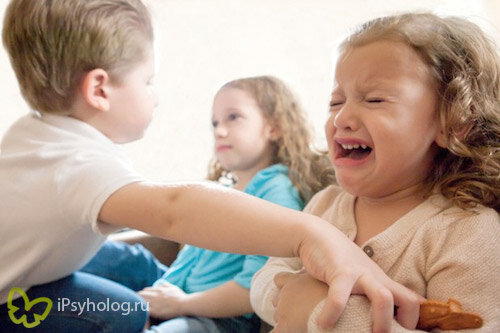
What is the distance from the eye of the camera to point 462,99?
816 mm

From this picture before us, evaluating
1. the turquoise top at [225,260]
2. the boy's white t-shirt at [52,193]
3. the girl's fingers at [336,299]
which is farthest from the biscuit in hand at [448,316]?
the turquoise top at [225,260]

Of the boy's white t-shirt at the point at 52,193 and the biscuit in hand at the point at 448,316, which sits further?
the boy's white t-shirt at the point at 52,193

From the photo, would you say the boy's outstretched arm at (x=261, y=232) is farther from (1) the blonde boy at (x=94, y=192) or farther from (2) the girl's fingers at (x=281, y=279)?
(2) the girl's fingers at (x=281, y=279)

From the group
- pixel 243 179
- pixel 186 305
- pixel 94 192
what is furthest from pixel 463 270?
pixel 243 179

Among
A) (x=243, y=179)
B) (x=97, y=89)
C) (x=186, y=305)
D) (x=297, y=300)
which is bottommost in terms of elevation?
(x=186, y=305)

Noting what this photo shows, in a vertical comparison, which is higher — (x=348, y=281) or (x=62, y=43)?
(x=62, y=43)

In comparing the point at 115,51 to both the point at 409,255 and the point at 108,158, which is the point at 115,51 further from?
the point at 409,255

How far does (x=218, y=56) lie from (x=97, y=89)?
0.87 m

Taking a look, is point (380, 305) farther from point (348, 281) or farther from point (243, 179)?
point (243, 179)

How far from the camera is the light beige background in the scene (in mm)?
1741

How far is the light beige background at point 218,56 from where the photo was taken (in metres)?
1.74

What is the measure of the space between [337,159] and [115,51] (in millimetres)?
429

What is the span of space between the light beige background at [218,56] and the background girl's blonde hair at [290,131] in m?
0.23

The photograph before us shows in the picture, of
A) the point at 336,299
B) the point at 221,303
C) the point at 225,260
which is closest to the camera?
the point at 336,299
